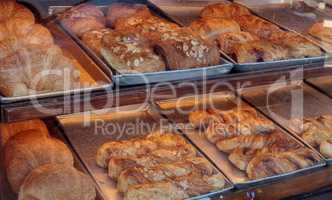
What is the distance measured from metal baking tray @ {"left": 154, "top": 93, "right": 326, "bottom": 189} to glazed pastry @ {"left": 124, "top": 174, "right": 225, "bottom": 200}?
10cm

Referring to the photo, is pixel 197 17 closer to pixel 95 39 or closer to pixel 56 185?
pixel 95 39

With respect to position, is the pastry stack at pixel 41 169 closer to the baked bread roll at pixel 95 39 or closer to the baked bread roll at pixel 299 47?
the baked bread roll at pixel 95 39

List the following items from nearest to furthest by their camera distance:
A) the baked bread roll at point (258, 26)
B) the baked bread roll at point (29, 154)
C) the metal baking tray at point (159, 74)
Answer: the metal baking tray at point (159, 74) → the baked bread roll at point (29, 154) → the baked bread roll at point (258, 26)

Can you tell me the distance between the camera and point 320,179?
1.77m

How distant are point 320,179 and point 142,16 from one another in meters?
0.87

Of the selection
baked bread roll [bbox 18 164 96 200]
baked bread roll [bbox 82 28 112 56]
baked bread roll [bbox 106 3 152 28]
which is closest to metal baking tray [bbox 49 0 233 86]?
baked bread roll [bbox 82 28 112 56]

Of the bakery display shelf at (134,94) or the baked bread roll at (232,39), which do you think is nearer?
the bakery display shelf at (134,94)

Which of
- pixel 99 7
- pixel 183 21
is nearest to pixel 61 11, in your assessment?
pixel 99 7

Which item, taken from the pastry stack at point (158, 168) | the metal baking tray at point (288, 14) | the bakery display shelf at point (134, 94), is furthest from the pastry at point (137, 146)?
the metal baking tray at point (288, 14)

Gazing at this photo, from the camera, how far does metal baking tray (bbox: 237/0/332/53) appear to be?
6.41ft

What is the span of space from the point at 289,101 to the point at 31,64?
128 cm

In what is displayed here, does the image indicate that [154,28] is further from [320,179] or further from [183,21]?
[320,179]

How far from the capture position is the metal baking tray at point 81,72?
1.27 metres

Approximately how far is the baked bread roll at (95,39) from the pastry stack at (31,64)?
4.8 inches
